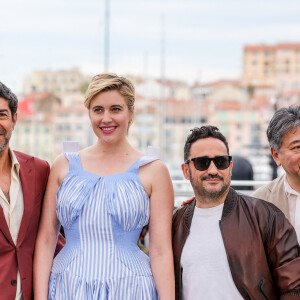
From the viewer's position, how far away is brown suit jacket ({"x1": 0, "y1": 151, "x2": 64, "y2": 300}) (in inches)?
107

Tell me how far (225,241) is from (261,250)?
0.18 meters

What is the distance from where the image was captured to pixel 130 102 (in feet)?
9.71

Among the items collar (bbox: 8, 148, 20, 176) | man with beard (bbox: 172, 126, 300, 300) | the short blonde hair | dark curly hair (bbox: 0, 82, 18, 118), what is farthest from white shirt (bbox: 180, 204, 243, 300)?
dark curly hair (bbox: 0, 82, 18, 118)

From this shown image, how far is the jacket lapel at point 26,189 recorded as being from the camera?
9.13ft

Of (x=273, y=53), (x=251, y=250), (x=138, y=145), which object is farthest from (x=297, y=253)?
(x=273, y=53)

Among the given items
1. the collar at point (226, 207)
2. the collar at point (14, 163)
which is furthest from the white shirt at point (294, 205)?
the collar at point (14, 163)

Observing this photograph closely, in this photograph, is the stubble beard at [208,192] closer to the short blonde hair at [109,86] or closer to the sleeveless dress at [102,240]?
the sleeveless dress at [102,240]

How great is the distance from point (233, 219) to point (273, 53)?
319ft

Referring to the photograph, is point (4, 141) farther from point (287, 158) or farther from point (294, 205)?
point (294, 205)

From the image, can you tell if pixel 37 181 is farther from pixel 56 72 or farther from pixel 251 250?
pixel 56 72

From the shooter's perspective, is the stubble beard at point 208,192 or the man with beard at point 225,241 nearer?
the man with beard at point 225,241

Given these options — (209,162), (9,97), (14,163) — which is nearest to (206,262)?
(209,162)

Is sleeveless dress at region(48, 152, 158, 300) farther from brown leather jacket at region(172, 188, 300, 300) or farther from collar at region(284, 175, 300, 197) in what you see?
collar at region(284, 175, 300, 197)

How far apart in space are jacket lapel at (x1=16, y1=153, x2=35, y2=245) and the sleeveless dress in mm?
151
